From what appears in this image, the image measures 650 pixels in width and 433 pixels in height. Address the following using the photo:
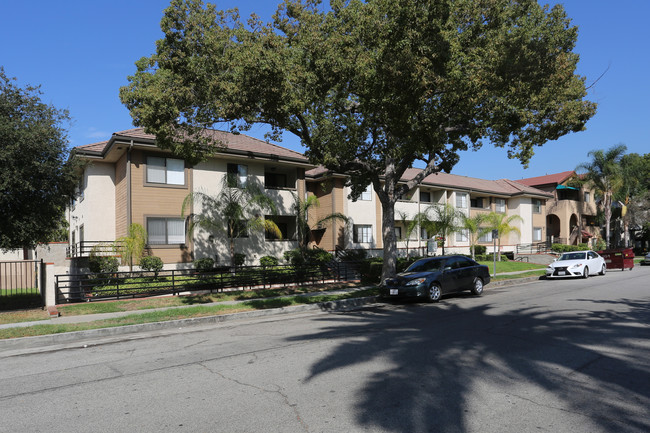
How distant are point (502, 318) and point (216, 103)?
10.0 metres

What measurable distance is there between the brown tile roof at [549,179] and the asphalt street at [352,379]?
4504cm

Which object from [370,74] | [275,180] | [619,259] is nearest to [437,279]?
[370,74]

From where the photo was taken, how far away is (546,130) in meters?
15.6

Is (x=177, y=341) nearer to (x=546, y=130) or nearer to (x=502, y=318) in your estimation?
(x=502, y=318)

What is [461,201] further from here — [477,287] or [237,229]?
[477,287]

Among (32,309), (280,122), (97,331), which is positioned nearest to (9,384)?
(97,331)

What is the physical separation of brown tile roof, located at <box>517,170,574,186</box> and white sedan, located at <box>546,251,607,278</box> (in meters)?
29.7

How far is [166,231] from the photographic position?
21.7 meters

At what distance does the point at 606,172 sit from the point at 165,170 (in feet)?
146

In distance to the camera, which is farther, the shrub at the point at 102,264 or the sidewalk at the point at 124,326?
the shrub at the point at 102,264

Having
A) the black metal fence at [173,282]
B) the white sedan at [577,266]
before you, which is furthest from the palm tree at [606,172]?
the black metal fence at [173,282]

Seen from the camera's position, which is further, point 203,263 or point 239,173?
point 239,173

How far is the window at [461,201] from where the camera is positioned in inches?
1567

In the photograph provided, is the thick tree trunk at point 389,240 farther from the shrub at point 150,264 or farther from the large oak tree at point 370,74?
the shrub at point 150,264
